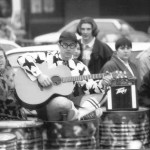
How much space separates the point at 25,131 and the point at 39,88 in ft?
2.02

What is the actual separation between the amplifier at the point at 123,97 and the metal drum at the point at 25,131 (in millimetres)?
1028

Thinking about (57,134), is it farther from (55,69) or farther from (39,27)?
(39,27)

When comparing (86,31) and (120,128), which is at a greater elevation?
(86,31)

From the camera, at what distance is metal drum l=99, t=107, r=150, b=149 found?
24.4 feet

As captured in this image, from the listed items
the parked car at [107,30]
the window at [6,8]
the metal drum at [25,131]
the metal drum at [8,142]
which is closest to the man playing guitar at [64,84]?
the metal drum at [25,131]

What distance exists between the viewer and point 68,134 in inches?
274

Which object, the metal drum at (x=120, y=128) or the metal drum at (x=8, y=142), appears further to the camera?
Result: the metal drum at (x=120, y=128)

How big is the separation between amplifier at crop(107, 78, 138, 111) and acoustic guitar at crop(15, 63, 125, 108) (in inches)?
13.5

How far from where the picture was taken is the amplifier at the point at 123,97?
754 cm

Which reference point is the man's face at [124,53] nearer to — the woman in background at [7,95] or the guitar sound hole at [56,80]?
the guitar sound hole at [56,80]

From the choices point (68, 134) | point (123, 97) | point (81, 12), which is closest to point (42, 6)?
point (81, 12)

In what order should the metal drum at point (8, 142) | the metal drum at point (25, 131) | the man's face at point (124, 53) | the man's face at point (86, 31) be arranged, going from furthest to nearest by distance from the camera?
the man's face at point (86, 31) → the man's face at point (124, 53) → the metal drum at point (25, 131) → the metal drum at point (8, 142)

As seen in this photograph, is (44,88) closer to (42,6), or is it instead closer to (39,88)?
(39,88)

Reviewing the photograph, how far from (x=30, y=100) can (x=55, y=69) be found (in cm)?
40
